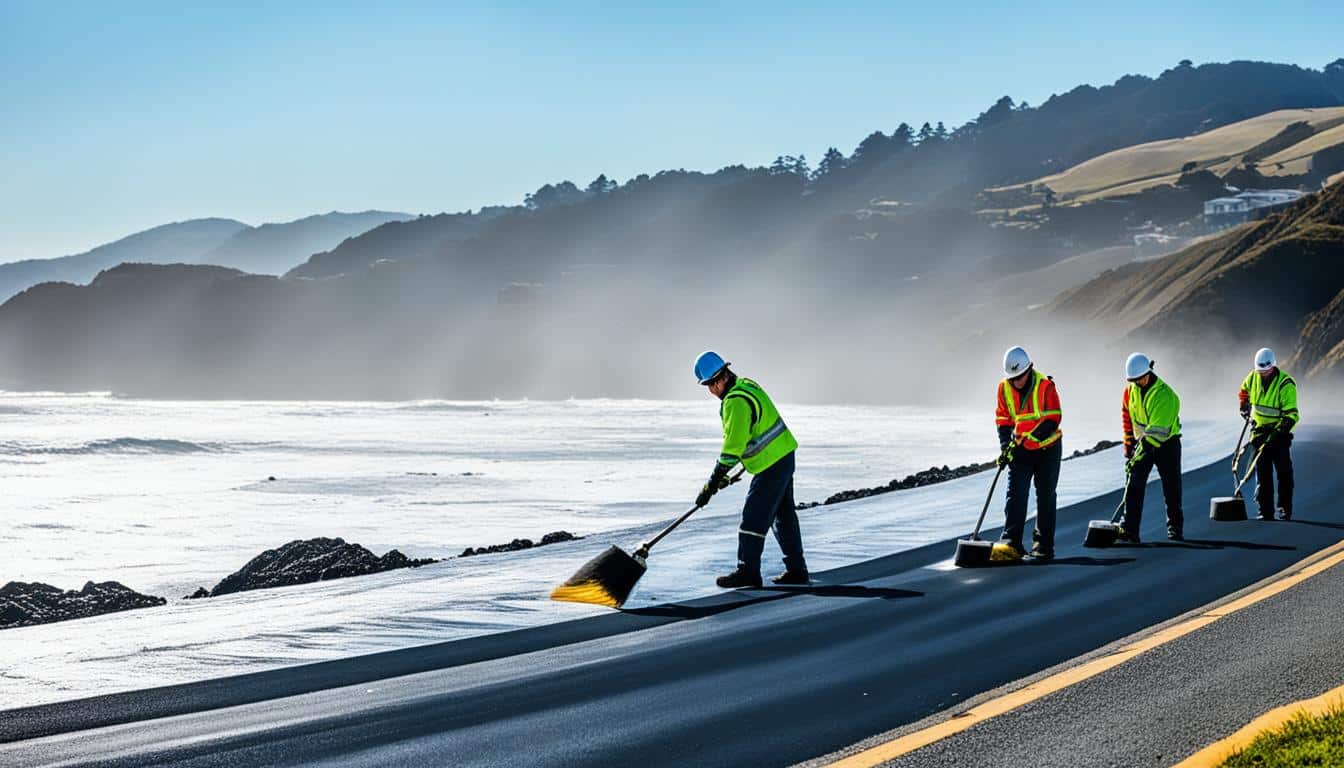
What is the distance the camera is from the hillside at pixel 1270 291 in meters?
87.6

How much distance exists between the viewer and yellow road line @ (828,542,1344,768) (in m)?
5.77

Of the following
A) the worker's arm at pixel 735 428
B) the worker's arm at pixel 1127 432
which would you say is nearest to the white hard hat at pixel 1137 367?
the worker's arm at pixel 1127 432

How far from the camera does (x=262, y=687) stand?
764 cm

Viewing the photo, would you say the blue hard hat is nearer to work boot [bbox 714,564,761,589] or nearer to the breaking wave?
work boot [bbox 714,564,761,589]

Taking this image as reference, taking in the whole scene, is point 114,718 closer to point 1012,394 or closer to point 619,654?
point 619,654

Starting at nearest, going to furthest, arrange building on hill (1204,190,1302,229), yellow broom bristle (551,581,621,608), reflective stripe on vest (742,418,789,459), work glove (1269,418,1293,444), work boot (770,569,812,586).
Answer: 1. yellow broom bristle (551,581,621,608)
2. reflective stripe on vest (742,418,789,459)
3. work boot (770,569,812,586)
4. work glove (1269,418,1293,444)
5. building on hill (1204,190,1302,229)

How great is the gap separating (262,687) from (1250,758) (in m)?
5.18

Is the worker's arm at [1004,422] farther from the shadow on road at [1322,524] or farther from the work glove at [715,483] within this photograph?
the shadow on road at [1322,524]

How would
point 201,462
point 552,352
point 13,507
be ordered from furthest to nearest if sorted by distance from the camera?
point 552,352 → point 201,462 → point 13,507

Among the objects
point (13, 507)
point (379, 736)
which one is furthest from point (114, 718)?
point (13, 507)

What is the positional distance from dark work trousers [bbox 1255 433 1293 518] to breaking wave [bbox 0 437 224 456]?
48185 millimetres

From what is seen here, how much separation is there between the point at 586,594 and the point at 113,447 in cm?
5271

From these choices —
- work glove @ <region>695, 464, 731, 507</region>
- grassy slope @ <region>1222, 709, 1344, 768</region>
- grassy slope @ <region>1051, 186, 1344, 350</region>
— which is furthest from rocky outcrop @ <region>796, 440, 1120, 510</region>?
grassy slope @ <region>1051, 186, 1344, 350</region>

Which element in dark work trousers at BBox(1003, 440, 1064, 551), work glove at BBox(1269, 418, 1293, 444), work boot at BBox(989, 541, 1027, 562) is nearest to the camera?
work boot at BBox(989, 541, 1027, 562)
